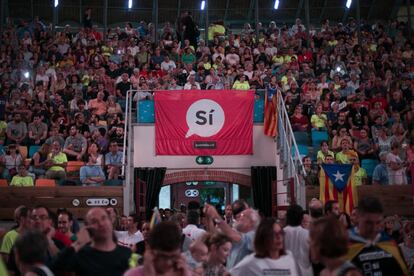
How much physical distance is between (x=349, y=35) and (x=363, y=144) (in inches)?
378

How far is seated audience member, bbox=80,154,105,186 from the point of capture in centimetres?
1560

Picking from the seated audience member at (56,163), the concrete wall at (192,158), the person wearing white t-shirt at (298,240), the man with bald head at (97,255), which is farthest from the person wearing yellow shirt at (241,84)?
the man with bald head at (97,255)

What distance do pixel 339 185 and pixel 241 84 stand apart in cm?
699

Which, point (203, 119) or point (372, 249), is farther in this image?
point (203, 119)

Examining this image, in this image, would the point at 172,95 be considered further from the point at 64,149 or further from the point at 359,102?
the point at 359,102

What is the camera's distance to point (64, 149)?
55.4 feet

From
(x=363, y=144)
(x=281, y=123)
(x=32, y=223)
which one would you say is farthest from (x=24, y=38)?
(x=32, y=223)

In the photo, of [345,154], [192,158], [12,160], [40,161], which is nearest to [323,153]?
[345,154]

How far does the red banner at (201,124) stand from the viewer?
1866cm

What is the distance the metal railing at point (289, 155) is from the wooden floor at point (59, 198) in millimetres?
3674

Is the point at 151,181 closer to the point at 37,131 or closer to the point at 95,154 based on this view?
the point at 95,154

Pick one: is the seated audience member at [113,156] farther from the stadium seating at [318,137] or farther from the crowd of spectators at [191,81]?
the stadium seating at [318,137]

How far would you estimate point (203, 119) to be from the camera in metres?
18.7

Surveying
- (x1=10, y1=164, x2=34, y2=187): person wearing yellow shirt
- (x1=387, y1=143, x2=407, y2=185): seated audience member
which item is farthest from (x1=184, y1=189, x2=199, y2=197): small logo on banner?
(x1=387, y1=143, x2=407, y2=185): seated audience member
